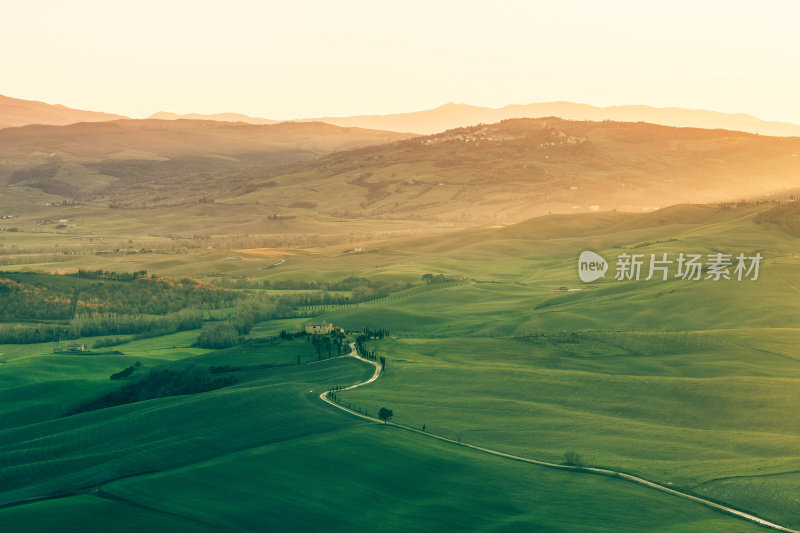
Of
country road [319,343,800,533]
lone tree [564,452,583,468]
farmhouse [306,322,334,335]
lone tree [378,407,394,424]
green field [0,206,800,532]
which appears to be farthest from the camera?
farmhouse [306,322,334,335]

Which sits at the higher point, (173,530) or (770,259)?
(770,259)

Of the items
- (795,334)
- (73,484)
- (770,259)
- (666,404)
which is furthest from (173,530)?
(770,259)

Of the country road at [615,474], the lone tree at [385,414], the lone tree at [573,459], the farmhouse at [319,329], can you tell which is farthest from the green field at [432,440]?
the farmhouse at [319,329]

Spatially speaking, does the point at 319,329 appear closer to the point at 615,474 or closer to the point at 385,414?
the point at 385,414

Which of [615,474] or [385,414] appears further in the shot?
[385,414]

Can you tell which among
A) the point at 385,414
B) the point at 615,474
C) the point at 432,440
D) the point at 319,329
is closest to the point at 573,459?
the point at 615,474

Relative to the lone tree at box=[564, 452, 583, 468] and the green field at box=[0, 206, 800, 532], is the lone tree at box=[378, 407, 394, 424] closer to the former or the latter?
the green field at box=[0, 206, 800, 532]

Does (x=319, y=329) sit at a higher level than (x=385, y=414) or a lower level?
higher

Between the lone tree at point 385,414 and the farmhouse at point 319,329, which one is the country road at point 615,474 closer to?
the lone tree at point 385,414

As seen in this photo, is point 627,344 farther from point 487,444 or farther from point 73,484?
point 73,484

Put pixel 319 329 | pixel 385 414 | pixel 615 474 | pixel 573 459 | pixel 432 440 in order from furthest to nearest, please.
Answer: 1. pixel 319 329
2. pixel 385 414
3. pixel 432 440
4. pixel 573 459
5. pixel 615 474

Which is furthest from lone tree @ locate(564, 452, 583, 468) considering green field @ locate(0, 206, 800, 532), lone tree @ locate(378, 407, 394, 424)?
lone tree @ locate(378, 407, 394, 424)
